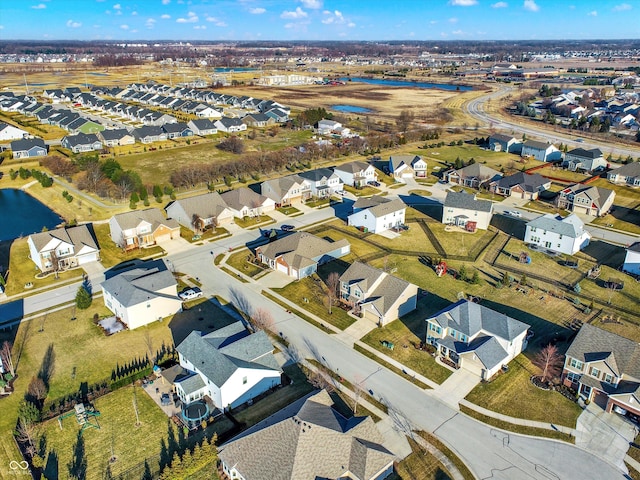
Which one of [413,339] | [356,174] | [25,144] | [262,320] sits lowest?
[413,339]

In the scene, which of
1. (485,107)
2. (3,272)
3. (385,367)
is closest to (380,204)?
(385,367)

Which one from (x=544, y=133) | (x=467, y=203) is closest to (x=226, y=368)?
(x=467, y=203)

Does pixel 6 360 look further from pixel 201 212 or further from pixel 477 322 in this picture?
pixel 477 322

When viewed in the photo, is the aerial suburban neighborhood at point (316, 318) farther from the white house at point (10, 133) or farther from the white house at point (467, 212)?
the white house at point (10, 133)

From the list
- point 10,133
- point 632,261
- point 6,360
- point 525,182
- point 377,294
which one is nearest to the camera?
point 6,360

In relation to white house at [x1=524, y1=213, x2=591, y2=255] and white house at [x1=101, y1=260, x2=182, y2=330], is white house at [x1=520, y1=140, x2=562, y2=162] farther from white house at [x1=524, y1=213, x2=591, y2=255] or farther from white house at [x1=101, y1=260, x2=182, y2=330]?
white house at [x1=101, y1=260, x2=182, y2=330]

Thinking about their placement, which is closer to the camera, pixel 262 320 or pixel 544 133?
pixel 262 320

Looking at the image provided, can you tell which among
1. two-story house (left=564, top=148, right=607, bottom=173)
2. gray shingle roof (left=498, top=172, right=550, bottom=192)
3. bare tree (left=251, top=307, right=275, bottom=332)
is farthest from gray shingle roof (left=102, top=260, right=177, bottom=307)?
two-story house (left=564, top=148, right=607, bottom=173)
